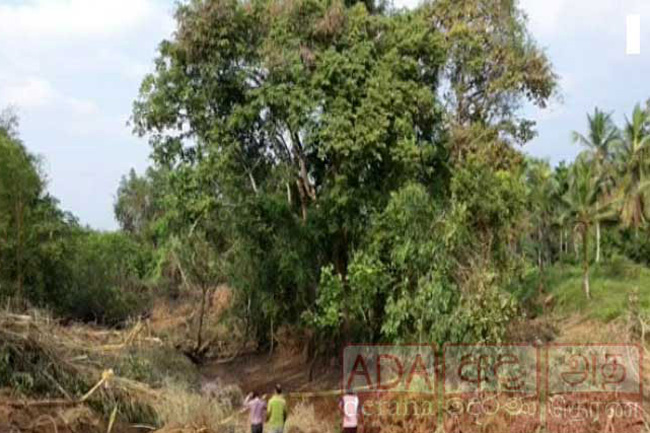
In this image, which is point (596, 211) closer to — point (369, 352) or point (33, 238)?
point (369, 352)

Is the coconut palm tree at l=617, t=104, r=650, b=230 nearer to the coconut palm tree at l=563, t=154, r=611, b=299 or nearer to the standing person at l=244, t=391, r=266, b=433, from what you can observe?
the coconut palm tree at l=563, t=154, r=611, b=299

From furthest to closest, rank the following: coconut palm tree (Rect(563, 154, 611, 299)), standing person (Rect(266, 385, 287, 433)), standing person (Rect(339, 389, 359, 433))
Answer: coconut palm tree (Rect(563, 154, 611, 299)) < standing person (Rect(339, 389, 359, 433)) < standing person (Rect(266, 385, 287, 433))

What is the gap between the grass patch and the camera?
802 inches

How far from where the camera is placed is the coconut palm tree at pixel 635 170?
27641 millimetres

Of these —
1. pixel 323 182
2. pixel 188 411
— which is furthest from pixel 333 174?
pixel 188 411

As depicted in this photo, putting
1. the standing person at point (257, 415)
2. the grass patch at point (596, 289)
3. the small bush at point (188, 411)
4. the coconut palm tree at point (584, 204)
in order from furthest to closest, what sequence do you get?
the coconut palm tree at point (584, 204)
the grass patch at point (596, 289)
the small bush at point (188, 411)
the standing person at point (257, 415)

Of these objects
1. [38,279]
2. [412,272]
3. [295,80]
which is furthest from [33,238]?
[412,272]

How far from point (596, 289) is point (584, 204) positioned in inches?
119

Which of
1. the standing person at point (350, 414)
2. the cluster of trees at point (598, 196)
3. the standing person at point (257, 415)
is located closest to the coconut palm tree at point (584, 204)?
the cluster of trees at point (598, 196)

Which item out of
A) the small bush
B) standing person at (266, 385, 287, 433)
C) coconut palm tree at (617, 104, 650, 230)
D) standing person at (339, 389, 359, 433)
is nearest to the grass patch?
coconut palm tree at (617, 104, 650, 230)

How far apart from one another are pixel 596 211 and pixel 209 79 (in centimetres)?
1564

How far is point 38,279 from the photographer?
20.9 meters

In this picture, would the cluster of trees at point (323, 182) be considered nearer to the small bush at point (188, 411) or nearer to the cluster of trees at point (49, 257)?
the cluster of trees at point (49, 257)

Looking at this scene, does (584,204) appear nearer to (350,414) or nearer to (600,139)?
(600,139)
